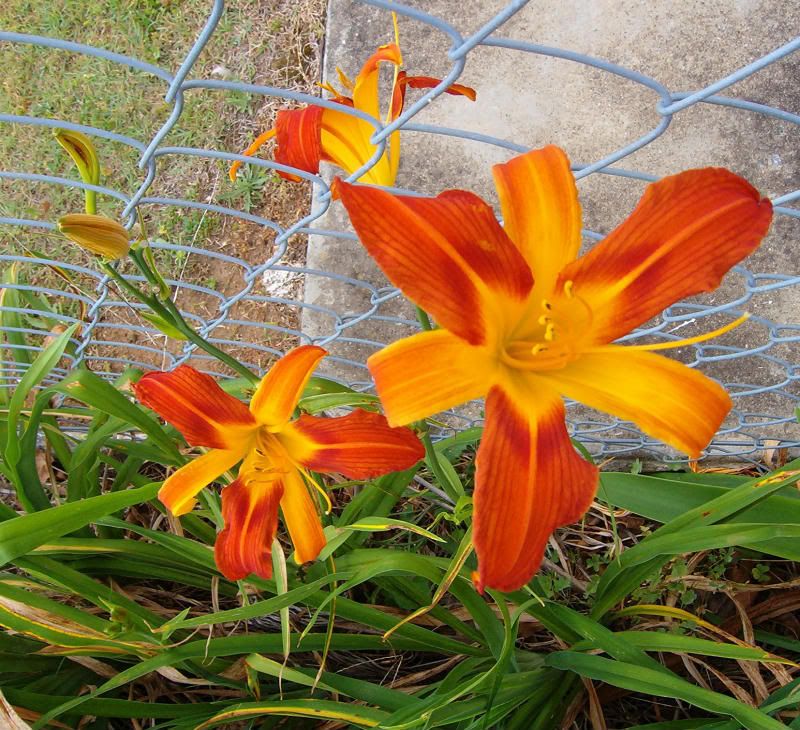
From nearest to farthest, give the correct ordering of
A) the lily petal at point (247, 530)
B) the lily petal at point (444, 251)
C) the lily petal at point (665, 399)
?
1. the lily petal at point (444, 251)
2. the lily petal at point (665, 399)
3. the lily petal at point (247, 530)

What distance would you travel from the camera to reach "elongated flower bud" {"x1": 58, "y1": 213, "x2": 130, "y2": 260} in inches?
28.8

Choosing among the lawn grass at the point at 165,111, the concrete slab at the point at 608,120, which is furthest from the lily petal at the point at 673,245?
the lawn grass at the point at 165,111

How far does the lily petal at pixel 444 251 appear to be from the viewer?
587mm

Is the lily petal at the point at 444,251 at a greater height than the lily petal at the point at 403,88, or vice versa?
the lily petal at the point at 403,88

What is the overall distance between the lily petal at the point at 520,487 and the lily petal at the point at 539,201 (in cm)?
16

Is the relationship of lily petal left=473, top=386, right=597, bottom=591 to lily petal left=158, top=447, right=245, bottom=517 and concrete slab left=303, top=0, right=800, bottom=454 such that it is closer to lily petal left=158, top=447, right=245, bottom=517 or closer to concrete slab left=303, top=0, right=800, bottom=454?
lily petal left=158, top=447, right=245, bottom=517

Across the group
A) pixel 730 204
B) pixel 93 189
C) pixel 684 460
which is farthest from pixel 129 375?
pixel 684 460

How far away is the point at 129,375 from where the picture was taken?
122cm

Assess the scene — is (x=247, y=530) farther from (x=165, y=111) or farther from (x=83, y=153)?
(x=165, y=111)

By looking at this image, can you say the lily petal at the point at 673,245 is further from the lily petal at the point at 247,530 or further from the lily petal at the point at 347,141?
the lily petal at the point at 247,530

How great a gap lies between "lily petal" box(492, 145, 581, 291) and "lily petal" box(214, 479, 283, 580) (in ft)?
1.70

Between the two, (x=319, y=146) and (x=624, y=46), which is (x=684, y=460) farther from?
(x=319, y=146)

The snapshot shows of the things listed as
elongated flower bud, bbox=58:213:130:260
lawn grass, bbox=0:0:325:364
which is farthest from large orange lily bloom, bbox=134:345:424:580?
lawn grass, bbox=0:0:325:364

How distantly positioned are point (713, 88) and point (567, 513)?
45 centimetres
